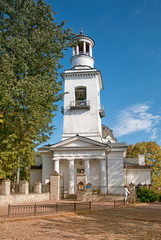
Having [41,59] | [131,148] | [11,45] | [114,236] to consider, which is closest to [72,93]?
[41,59]

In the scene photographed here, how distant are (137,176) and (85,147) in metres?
11.2

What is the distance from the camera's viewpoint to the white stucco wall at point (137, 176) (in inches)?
1310

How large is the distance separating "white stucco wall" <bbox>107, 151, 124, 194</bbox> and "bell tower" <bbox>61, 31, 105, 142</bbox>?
114 inches

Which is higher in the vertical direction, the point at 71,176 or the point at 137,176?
the point at 71,176

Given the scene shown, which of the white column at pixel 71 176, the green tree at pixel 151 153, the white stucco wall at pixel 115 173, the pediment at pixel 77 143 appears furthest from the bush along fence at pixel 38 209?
the green tree at pixel 151 153

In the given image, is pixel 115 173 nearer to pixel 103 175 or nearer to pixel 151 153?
pixel 103 175

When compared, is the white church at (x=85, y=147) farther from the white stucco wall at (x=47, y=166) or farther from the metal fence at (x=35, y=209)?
the metal fence at (x=35, y=209)

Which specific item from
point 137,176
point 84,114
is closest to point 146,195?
point 137,176

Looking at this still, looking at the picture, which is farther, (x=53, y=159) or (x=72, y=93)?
(x=72, y=93)

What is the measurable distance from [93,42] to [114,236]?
95.8ft

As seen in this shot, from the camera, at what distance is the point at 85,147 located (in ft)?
88.2

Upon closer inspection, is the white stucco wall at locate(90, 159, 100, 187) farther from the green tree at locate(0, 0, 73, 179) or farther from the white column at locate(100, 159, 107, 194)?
the green tree at locate(0, 0, 73, 179)

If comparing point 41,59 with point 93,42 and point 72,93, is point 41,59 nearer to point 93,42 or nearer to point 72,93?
point 72,93

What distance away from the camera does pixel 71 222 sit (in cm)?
1059
